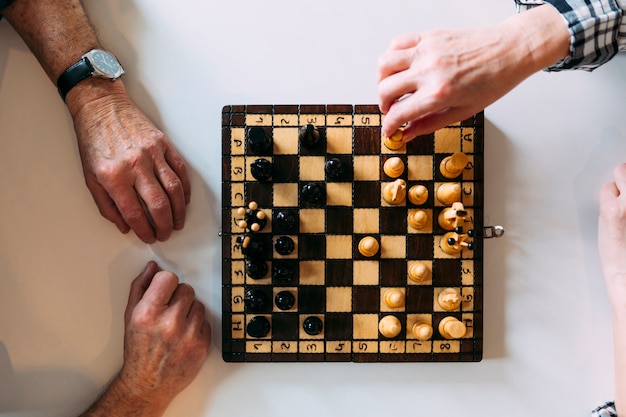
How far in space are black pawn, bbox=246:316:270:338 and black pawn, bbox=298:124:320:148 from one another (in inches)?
23.2

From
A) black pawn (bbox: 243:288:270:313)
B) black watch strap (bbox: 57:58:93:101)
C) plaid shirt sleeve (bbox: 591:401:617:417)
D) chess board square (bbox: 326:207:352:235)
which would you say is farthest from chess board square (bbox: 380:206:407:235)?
black watch strap (bbox: 57:58:93:101)

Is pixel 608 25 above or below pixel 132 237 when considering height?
above

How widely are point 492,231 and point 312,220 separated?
59 centimetres

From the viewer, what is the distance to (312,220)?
1497 millimetres

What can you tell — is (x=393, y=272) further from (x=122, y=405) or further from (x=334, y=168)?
(x=122, y=405)

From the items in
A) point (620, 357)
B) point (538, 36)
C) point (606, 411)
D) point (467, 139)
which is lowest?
point (606, 411)

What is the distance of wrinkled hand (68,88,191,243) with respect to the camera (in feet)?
4.67

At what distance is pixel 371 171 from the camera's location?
1.49 metres

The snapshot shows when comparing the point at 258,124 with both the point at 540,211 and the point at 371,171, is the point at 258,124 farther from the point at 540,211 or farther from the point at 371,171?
the point at 540,211

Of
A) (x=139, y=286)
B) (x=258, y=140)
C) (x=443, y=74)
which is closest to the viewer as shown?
(x=443, y=74)

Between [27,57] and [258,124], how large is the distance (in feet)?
2.74

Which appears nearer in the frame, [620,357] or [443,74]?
[443,74]

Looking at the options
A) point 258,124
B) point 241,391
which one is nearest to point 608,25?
point 258,124

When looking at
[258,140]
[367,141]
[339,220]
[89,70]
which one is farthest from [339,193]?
[89,70]
